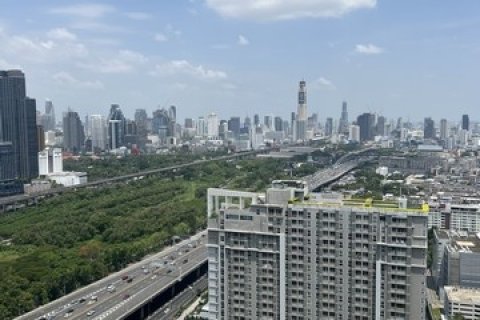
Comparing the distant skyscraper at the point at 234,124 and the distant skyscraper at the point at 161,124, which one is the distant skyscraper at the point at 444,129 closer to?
the distant skyscraper at the point at 234,124

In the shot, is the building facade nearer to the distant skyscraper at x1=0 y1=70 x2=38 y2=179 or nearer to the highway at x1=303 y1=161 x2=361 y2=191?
the highway at x1=303 y1=161 x2=361 y2=191

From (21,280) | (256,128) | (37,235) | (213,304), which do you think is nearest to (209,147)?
(256,128)

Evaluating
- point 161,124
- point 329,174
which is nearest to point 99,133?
point 161,124

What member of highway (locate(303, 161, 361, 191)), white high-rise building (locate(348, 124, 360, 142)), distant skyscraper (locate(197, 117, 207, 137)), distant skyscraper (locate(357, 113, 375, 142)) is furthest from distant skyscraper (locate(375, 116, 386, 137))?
highway (locate(303, 161, 361, 191))

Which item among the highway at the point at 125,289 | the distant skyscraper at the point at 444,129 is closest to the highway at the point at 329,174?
the highway at the point at 125,289

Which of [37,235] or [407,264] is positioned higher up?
[407,264]

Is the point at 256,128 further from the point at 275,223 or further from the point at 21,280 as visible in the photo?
the point at 275,223
